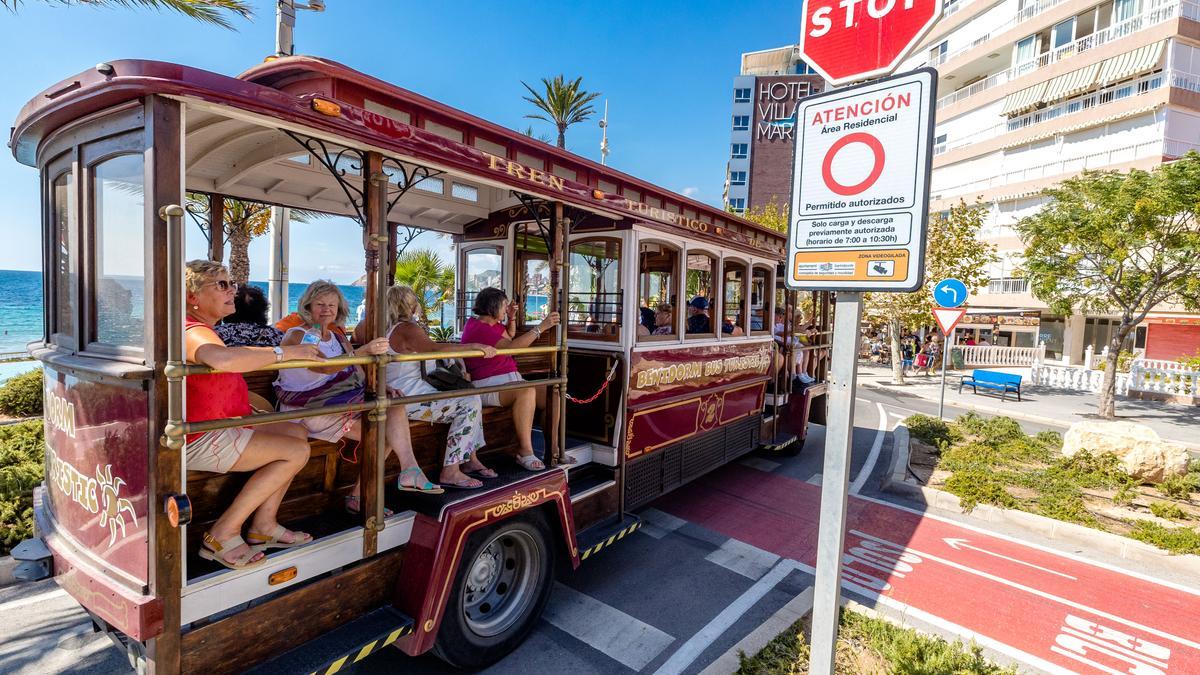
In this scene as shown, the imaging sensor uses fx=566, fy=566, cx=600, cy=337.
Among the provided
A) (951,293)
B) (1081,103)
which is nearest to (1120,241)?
(951,293)

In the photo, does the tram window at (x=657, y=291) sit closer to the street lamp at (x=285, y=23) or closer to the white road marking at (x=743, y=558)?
the white road marking at (x=743, y=558)

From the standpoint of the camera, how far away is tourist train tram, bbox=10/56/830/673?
218cm

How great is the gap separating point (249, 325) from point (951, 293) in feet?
33.7

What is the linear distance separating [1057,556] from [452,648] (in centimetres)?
564

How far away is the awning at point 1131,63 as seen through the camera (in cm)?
2094

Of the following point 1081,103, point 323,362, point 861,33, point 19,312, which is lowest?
point 19,312

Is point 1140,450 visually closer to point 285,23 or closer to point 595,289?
point 595,289

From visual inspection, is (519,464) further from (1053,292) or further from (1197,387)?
(1197,387)

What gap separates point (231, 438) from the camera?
98.0 inches

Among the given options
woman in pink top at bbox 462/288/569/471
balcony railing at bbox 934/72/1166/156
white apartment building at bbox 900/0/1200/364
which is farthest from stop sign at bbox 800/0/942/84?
balcony railing at bbox 934/72/1166/156

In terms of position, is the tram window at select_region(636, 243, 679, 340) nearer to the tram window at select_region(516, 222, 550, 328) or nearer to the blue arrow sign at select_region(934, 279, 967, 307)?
the tram window at select_region(516, 222, 550, 328)

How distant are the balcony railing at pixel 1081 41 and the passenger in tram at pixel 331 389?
79.6 feet

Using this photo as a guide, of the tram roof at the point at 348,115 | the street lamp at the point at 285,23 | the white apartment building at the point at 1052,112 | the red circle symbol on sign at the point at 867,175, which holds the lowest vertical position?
the red circle symbol on sign at the point at 867,175

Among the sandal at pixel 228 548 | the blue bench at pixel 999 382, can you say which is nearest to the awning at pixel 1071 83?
the blue bench at pixel 999 382
